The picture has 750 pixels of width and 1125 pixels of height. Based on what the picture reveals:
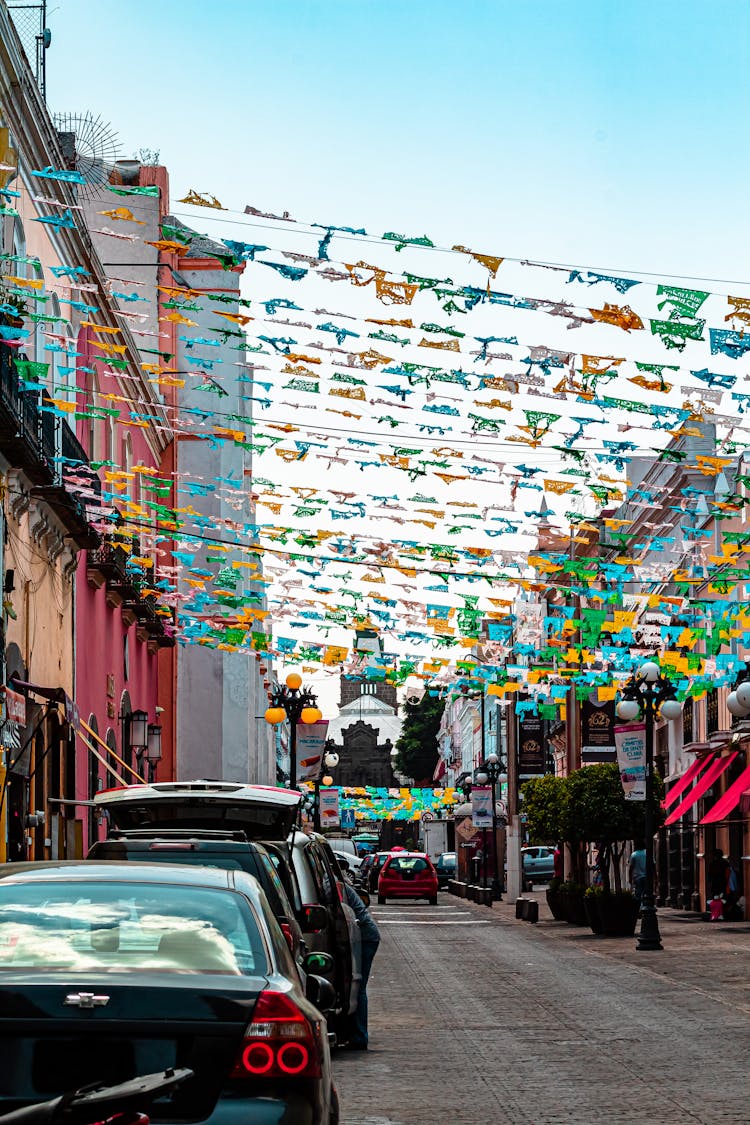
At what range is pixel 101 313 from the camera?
101 feet

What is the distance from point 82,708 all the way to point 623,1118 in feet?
68.5

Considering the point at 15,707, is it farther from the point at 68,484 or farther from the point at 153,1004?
the point at 153,1004

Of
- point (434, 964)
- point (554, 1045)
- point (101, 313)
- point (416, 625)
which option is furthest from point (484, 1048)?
point (101, 313)

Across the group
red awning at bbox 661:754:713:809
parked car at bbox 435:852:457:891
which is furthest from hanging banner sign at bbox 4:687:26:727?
parked car at bbox 435:852:457:891

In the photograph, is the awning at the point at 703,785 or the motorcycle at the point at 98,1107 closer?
the motorcycle at the point at 98,1107

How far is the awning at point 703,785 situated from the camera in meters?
38.7

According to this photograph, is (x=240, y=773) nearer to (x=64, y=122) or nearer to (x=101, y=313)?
(x=64, y=122)

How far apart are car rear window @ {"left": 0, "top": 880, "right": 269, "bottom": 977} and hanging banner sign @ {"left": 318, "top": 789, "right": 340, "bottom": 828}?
48354 millimetres

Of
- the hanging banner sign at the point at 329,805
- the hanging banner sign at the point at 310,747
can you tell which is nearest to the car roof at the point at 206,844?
the hanging banner sign at the point at 310,747

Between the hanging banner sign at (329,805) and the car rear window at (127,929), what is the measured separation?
Result: 4835 cm

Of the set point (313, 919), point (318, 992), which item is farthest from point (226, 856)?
point (313, 919)

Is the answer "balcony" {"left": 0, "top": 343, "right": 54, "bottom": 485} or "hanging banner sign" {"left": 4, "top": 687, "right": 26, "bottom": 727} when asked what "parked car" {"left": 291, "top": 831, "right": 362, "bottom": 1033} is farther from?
"balcony" {"left": 0, "top": 343, "right": 54, "bottom": 485}

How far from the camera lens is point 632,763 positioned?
102 ft

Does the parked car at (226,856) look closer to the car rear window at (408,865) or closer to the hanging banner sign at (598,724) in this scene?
the hanging banner sign at (598,724)
